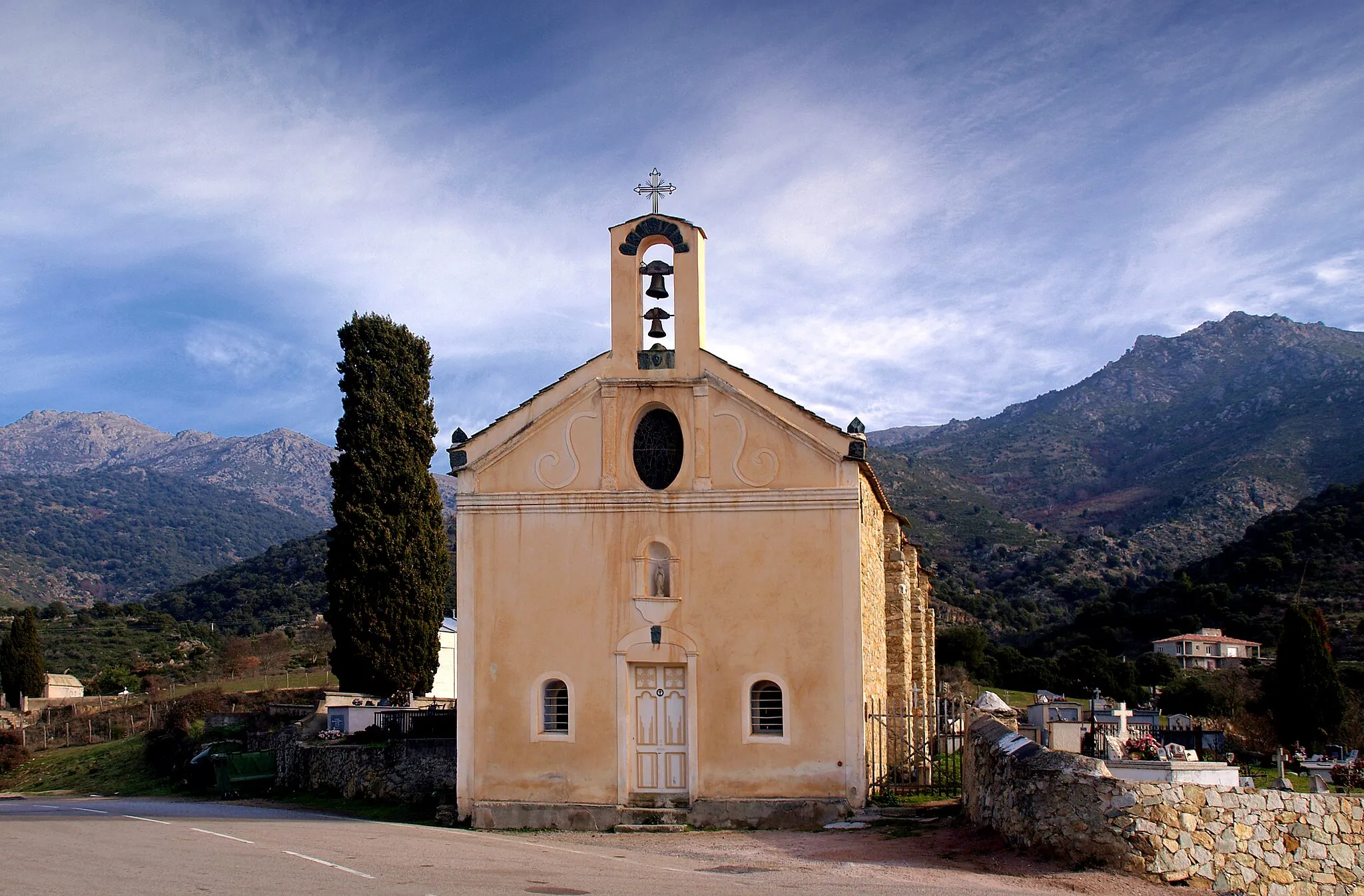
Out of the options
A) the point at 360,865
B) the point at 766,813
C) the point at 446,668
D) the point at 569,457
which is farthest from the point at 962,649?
the point at 360,865

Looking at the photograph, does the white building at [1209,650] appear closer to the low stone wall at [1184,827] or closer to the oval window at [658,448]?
the oval window at [658,448]

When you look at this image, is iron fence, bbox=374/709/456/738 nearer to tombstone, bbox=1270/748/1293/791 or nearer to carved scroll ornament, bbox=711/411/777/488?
carved scroll ornament, bbox=711/411/777/488

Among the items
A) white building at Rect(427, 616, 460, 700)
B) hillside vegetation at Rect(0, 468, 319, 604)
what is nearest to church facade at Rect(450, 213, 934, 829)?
white building at Rect(427, 616, 460, 700)

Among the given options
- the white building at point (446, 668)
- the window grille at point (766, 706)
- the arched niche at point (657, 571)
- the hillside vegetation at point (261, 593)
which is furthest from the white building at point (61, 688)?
the window grille at point (766, 706)

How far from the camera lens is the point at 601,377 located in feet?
68.6

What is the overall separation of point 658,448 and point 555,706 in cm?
482

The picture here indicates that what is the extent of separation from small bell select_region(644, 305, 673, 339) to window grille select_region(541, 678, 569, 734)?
6.30 meters

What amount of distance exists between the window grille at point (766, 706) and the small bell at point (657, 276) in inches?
278

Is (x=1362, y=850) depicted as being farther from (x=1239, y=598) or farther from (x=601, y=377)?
(x=1239, y=598)

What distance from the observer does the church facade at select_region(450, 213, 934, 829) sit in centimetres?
1962

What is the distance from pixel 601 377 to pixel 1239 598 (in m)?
66.9

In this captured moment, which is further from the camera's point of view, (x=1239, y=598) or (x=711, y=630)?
(x=1239, y=598)

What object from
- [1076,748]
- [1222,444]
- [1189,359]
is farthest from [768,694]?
[1189,359]

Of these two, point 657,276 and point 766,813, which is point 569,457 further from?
point 766,813
